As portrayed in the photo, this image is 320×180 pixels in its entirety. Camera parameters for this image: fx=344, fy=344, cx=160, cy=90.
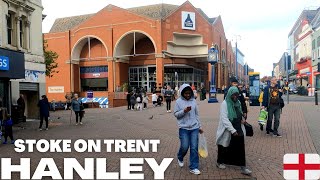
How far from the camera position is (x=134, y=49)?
42.3m

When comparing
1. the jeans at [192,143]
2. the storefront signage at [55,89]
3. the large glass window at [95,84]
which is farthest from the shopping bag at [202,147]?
the storefront signage at [55,89]

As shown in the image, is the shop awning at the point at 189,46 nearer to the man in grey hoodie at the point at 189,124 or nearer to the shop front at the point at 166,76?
the shop front at the point at 166,76

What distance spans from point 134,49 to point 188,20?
8.10 m

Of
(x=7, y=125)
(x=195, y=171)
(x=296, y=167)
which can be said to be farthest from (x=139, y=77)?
(x=296, y=167)

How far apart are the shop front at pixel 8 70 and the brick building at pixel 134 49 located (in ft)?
88.7

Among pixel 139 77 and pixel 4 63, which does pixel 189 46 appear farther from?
pixel 4 63

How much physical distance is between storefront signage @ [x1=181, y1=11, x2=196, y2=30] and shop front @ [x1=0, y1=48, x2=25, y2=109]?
30.6 metres

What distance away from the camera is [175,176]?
6180 millimetres

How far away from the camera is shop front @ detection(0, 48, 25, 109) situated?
45.9ft

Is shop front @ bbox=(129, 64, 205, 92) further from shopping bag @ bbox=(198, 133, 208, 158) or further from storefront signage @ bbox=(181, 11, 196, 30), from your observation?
shopping bag @ bbox=(198, 133, 208, 158)

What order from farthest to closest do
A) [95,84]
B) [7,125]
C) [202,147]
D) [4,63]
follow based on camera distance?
[95,84] < [4,63] < [7,125] < [202,147]

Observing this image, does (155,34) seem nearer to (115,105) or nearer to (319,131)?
(115,105)

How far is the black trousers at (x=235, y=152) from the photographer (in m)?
6.17

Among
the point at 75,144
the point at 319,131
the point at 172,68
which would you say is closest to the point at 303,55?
the point at 172,68
